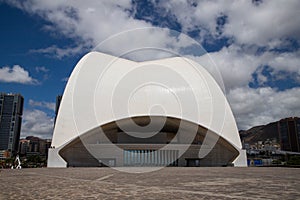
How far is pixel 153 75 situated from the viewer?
22656 mm

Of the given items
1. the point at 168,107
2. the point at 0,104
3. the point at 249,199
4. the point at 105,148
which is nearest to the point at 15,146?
the point at 0,104

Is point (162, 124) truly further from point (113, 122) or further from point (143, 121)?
point (113, 122)

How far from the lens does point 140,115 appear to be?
21.0 metres

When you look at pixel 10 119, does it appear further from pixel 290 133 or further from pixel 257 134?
pixel 257 134

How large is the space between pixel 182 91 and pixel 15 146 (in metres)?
64.3

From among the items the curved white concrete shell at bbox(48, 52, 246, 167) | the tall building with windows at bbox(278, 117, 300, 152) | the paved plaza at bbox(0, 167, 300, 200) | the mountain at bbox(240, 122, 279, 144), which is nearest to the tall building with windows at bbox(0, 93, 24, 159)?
the curved white concrete shell at bbox(48, 52, 246, 167)

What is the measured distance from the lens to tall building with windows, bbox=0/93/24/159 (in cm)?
6938

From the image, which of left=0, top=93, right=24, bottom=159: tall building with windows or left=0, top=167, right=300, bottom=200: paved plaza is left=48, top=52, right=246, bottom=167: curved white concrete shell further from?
left=0, top=93, right=24, bottom=159: tall building with windows

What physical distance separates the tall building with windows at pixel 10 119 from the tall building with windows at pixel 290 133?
68635 mm

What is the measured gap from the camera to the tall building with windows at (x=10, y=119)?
228 feet

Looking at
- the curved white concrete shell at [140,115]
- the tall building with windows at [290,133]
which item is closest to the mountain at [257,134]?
the tall building with windows at [290,133]

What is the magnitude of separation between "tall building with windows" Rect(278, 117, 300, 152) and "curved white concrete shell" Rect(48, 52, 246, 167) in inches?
1621

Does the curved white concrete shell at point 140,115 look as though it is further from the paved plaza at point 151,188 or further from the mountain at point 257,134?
the mountain at point 257,134

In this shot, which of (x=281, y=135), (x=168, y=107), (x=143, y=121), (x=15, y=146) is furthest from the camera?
(x=15, y=146)
